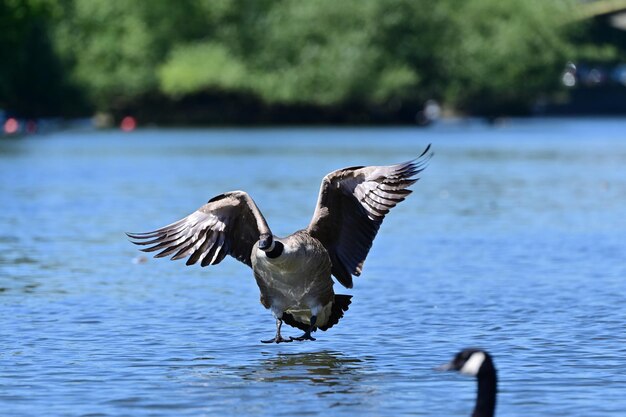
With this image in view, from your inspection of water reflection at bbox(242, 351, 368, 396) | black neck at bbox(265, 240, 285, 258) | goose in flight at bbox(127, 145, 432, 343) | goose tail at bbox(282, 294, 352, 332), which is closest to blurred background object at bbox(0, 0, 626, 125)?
goose in flight at bbox(127, 145, 432, 343)

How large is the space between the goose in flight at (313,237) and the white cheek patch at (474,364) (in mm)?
4224

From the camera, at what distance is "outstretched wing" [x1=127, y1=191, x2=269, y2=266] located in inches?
546

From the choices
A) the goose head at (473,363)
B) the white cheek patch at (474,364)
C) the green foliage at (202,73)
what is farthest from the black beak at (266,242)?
the green foliage at (202,73)

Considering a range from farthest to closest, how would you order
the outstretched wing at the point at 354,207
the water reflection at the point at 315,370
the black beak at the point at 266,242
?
the outstretched wing at the point at 354,207 → the water reflection at the point at 315,370 → the black beak at the point at 266,242

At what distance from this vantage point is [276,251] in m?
12.6

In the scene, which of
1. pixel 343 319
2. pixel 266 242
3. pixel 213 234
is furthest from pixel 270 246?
pixel 343 319

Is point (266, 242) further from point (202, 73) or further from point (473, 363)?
point (202, 73)

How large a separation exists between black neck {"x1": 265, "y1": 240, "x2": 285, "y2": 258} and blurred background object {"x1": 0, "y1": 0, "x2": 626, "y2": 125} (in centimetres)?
8179

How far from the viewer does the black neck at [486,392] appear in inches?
352

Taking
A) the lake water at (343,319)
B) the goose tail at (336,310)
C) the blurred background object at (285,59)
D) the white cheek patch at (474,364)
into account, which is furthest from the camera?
the blurred background object at (285,59)

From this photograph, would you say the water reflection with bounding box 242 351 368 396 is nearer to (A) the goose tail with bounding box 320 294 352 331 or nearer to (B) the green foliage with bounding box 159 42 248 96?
(A) the goose tail with bounding box 320 294 352 331

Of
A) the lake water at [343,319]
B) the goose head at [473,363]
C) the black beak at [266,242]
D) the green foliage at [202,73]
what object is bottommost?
the green foliage at [202,73]

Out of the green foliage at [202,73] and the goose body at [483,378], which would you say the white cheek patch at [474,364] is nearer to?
the goose body at [483,378]

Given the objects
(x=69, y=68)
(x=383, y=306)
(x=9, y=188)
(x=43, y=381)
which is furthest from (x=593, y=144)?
(x=43, y=381)
